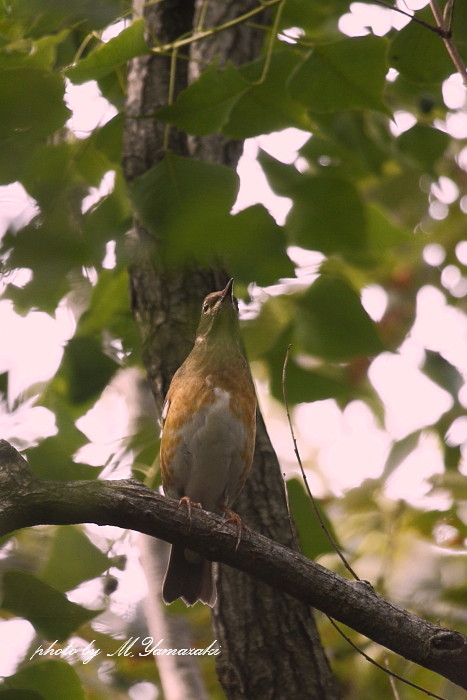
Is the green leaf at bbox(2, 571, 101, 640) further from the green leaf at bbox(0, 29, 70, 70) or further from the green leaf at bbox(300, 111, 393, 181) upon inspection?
the green leaf at bbox(300, 111, 393, 181)

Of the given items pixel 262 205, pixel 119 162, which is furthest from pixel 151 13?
pixel 262 205

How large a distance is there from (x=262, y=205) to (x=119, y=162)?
4.57 ft

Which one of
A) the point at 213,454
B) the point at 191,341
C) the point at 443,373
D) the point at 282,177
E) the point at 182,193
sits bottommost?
the point at 443,373

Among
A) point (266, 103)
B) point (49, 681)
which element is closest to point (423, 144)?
point (266, 103)

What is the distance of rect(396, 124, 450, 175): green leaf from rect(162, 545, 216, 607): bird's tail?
89.7 inches

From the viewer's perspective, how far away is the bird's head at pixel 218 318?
418 centimetres

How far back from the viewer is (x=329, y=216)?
12.7 ft

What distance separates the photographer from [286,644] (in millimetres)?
3553

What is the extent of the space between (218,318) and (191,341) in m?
0.19

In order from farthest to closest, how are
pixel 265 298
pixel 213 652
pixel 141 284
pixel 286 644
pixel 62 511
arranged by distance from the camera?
pixel 265 298 → pixel 141 284 → pixel 213 652 → pixel 286 644 → pixel 62 511

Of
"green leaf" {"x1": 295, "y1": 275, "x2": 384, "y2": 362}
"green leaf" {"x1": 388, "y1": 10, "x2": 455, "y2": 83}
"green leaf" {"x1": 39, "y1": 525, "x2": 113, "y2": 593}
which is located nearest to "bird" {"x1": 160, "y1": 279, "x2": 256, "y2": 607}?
"green leaf" {"x1": 295, "y1": 275, "x2": 384, "y2": 362}

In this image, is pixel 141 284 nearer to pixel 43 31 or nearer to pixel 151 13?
pixel 43 31

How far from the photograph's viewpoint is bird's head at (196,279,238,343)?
165 inches

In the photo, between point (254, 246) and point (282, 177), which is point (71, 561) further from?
point (282, 177)
